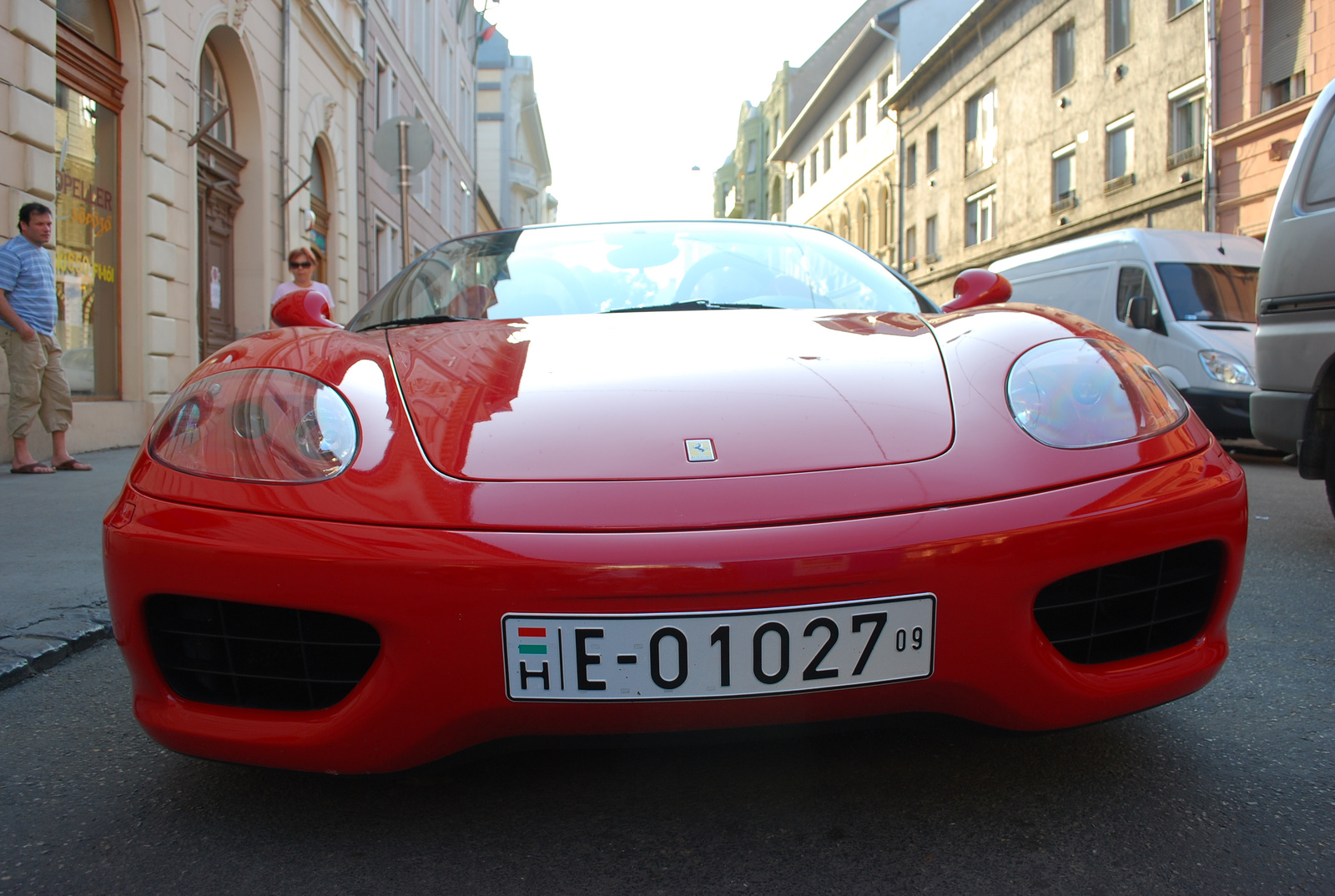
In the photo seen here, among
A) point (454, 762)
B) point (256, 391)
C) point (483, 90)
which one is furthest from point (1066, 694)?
point (483, 90)

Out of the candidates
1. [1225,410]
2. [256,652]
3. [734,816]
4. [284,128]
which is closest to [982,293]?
[734,816]

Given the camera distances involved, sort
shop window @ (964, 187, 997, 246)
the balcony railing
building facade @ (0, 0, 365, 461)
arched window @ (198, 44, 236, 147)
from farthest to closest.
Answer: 1. shop window @ (964, 187, 997, 246)
2. the balcony railing
3. arched window @ (198, 44, 236, 147)
4. building facade @ (0, 0, 365, 461)

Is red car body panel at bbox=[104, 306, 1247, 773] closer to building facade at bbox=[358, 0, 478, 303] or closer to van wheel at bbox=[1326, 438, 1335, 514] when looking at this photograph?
van wheel at bbox=[1326, 438, 1335, 514]

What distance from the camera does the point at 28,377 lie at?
5777mm

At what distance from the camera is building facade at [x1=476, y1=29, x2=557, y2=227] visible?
129 feet

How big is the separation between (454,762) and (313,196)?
12897 mm

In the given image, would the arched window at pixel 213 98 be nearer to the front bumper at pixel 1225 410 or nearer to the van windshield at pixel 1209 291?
the van windshield at pixel 1209 291

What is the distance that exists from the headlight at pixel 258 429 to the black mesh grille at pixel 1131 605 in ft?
3.43

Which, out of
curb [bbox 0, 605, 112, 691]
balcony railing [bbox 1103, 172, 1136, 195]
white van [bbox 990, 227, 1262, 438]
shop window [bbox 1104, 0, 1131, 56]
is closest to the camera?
curb [bbox 0, 605, 112, 691]

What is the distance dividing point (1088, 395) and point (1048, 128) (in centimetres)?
2036

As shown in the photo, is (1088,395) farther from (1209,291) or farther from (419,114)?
(419,114)

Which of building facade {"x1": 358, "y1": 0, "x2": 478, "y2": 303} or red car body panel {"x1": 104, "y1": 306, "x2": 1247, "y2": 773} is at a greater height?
building facade {"x1": 358, "y1": 0, "x2": 478, "y2": 303}

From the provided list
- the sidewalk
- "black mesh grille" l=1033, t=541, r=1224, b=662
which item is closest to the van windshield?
"black mesh grille" l=1033, t=541, r=1224, b=662

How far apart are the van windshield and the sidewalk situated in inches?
299
